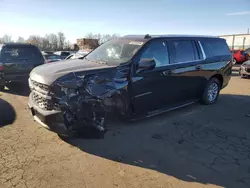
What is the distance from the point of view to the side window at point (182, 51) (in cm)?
512

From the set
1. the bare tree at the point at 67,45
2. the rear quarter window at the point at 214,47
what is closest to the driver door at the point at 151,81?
the rear quarter window at the point at 214,47

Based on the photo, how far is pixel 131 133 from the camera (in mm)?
4520

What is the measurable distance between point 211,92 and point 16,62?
6622 mm

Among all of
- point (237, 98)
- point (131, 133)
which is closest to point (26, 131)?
point (131, 133)

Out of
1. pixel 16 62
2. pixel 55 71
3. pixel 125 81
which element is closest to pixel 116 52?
pixel 125 81

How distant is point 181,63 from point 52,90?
3.16 metres

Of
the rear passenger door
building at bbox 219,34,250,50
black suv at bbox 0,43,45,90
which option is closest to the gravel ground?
the rear passenger door

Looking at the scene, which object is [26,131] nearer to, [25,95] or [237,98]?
[25,95]

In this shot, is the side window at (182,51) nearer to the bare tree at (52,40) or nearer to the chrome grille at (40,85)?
the chrome grille at (40,85)

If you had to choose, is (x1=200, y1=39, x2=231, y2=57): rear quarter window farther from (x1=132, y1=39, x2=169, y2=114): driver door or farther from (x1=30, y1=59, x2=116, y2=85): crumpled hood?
(x1=30, y1=59, x2=116, y2=85): crumpled hood

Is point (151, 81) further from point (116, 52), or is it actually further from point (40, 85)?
point (40, 85)

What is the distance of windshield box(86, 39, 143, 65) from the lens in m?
4.47

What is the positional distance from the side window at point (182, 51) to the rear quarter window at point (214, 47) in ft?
2.05

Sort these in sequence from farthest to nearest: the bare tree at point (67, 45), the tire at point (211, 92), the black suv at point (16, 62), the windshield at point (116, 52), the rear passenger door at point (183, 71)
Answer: the bare tree at point (67, 45) < the black suv at point (16, 62) < the tire at point (211, 92) < the rear passenger door at point (183, 71) < the windshield at point (116, 52)
